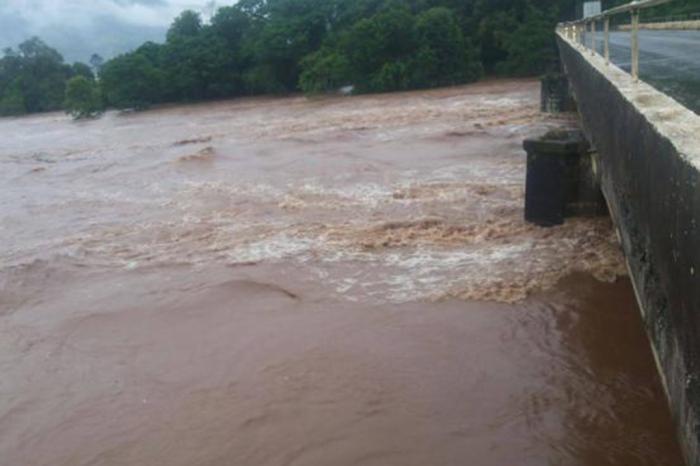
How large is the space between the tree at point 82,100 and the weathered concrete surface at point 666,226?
1564 inches

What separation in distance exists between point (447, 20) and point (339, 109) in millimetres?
10963

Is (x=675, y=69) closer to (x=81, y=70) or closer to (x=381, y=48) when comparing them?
(x=381, y=48)

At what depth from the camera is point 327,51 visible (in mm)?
40812

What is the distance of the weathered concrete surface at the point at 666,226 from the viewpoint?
132 inches

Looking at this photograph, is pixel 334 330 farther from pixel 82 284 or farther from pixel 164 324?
pixel 82 284

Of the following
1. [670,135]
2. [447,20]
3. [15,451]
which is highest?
[447,20]

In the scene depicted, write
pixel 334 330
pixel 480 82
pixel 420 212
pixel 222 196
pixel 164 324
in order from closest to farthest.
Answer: pixel 334 330 → pixel 164 324 → pixel 420 212 → pixel 222 196 → pixel 480 82

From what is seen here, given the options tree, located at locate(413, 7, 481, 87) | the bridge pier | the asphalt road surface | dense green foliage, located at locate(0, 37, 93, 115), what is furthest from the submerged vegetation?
the bridge pier

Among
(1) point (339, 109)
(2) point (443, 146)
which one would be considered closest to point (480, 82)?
(1) point (339, 109)

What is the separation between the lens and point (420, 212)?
38.8 feet

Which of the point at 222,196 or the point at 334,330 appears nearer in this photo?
the point at 334,330

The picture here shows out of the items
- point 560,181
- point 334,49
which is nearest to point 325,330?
point 560,181

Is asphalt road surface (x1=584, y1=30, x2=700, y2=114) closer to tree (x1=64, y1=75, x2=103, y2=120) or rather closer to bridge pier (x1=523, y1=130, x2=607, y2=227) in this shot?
bridge pier (x1=523, y1=130, x2=607, y2=227)

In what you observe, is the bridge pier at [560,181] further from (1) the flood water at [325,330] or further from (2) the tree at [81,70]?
(2) the tree at [81,70]
